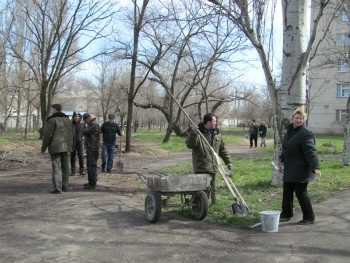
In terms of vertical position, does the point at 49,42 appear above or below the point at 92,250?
above

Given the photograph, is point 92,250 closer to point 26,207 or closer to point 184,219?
point 184,219

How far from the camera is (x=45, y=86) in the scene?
26.8m

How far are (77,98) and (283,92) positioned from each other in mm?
58343

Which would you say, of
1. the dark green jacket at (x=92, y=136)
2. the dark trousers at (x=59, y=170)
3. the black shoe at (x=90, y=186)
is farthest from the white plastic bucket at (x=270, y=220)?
the dark green jacket at (x=92, y=136)

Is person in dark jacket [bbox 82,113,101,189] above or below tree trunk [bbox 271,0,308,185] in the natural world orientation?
below

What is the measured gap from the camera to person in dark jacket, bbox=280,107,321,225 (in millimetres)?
6207

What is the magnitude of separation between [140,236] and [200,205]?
132cm

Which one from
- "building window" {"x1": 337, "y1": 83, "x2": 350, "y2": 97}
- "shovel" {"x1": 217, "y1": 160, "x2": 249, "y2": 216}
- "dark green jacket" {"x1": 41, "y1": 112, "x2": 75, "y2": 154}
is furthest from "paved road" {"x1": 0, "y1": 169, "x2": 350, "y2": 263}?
"building window" {"x1": 337, "y1": 83, "x2": 350, "y2": 97}

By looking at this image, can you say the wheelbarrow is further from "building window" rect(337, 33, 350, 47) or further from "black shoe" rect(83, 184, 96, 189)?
"building window" rect(337, 33, 350, 47)

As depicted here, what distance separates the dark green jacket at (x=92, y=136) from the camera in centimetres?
1016

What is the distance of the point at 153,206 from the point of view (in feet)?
21.6

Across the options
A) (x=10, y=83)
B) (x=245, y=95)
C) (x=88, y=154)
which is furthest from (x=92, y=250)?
(x=10, y=83)

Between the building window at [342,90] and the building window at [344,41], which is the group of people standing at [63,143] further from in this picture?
the building window at [342,90]

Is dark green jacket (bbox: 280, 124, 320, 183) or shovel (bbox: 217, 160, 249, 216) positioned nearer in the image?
dark green jacket (bbox: 280, 124, 320, 183)
